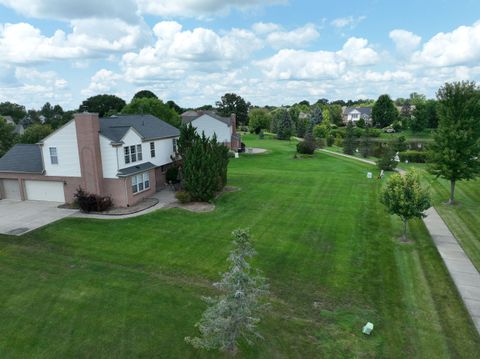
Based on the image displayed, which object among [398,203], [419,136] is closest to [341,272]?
[398,203]

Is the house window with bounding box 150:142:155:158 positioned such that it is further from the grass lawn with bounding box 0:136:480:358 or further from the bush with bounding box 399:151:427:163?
the bush with bounding box 399:151:427:163

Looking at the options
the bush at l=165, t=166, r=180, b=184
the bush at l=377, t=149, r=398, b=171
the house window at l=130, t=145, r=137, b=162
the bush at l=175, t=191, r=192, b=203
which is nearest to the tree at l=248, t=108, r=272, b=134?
the bush at l=377, t=149, r=398, b=171

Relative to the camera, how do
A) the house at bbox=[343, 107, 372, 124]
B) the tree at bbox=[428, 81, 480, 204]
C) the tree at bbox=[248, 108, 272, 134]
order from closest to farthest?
1. the tree at bbox=[428, 81, 480, 204]
2. the tree at bbox=[248, 108, 272, 134]
3. the house at bbox=[343, 107, 372, 124]

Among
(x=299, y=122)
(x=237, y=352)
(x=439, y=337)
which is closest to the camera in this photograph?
(x=237, y=352)

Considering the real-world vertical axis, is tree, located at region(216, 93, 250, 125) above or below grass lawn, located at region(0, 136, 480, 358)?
above

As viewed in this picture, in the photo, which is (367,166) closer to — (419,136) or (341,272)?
(341,272)
